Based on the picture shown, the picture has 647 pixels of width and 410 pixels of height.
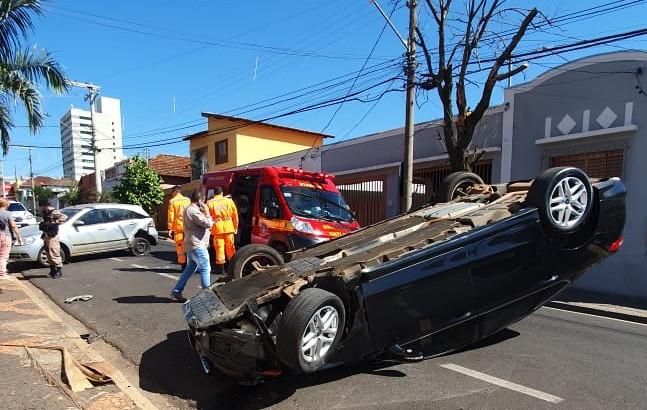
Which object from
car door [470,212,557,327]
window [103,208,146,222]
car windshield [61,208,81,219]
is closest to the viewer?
car door [470,212,557,327]

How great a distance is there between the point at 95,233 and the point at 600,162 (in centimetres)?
1229

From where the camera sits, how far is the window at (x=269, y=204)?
30.6 ft

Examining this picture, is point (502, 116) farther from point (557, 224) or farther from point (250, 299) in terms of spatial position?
point (250, 299)

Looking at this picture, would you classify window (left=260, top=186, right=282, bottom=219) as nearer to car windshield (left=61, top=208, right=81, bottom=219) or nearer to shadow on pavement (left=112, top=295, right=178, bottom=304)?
shadow on pavement (left=112, top=295, right=178, bottom=304)

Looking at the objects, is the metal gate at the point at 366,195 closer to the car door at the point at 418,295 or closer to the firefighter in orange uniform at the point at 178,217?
the firefighter in orange uniform at the point at 178,217

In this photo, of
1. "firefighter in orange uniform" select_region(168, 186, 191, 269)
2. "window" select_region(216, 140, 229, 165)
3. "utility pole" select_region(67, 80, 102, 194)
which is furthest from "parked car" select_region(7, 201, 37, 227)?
"firefighter in orange uniform" select_region(168, 186, 191, 269)

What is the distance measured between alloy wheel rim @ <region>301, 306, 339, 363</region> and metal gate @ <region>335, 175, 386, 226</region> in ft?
37.0

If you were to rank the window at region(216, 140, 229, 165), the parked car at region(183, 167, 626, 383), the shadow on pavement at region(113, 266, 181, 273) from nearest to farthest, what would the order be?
1. the parked car at region(183, 167, 626, 383)
2. the shadow on pavement at region(113, 266, 181, 273)
3. the window at region(216, 140, 229, 165)

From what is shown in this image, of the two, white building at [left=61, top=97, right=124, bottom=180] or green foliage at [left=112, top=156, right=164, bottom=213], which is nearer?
green foliage at [left=112, top=156, right=164, bottom=213]


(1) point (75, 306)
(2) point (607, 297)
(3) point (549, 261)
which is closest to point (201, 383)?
(3) point (549, 261)

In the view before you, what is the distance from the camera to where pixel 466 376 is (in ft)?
14.0

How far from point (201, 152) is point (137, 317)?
24.7 m

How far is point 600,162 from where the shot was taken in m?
10.0

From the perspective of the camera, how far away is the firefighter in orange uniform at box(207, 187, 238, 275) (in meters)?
8.15
